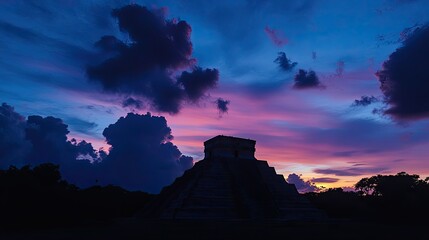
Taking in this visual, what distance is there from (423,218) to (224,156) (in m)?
23.2

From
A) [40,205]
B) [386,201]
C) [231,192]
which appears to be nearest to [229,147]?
[231,192]

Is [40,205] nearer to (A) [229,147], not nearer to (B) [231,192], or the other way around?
(B) [231,192]

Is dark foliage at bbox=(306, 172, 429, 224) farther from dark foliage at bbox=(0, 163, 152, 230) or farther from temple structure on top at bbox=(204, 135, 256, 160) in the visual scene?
dark foliage at bbox=(0, 163, 152, 230)

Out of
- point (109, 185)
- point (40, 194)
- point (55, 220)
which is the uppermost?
point (109, 185)

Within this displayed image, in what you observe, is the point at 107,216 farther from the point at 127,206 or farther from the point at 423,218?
the point at 423,218

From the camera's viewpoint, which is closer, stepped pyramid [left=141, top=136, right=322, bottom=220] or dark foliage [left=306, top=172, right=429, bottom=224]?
stepped pyramid [left=141, top=136, right=322, bottom=220]

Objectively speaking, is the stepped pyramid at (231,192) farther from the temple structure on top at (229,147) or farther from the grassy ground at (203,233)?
the grassy ground at (203,233)

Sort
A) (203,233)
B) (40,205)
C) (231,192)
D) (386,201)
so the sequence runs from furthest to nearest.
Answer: (386,201), (231,192), (40,205), (203,233)

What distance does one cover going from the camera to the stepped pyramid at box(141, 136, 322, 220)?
2708cm

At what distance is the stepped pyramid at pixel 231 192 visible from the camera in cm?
2708

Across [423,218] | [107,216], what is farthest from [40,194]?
[423,218]

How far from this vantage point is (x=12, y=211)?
74.5 feet

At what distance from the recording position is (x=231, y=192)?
99.3 ft

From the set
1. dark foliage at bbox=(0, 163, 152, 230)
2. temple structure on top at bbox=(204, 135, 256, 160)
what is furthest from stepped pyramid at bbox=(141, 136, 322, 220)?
dark foliage at bbox=(0, 163, 152, 230)
